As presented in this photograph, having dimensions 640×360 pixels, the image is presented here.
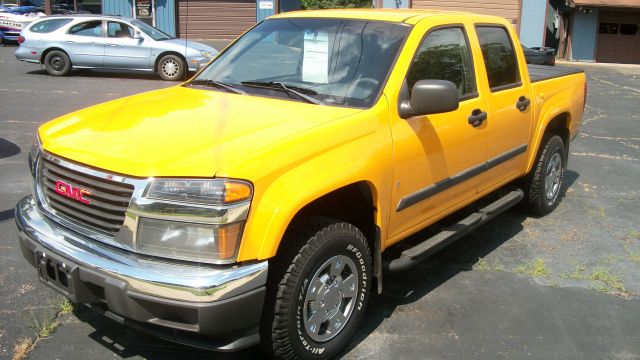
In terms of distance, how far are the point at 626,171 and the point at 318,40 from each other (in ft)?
17.7

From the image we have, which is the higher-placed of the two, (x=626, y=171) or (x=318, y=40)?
(x=318, y=40)

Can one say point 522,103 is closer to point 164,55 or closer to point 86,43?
point 164,55

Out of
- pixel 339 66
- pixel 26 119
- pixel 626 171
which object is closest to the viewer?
pixel 339 66

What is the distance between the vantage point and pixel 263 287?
278 centimetres

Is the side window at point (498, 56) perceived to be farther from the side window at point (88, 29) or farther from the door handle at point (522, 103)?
the side window at point (88, 29)

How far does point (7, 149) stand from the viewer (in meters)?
7.62

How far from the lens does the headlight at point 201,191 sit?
2.70 meters

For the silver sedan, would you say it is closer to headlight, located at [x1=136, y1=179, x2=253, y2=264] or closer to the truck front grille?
the truck front grille

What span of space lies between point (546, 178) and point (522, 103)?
3.92ft

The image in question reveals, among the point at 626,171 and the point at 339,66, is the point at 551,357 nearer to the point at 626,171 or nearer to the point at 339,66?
the point at 339,66

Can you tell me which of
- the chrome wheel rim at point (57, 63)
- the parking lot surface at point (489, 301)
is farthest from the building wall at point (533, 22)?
the parking lot surface at point (489, 301)

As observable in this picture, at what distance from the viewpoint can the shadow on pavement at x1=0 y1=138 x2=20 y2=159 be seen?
7.41 m

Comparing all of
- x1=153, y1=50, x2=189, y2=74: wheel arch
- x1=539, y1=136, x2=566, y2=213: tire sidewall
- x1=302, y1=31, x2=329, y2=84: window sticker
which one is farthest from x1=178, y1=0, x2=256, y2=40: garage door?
x1=302, y1=31, x2=329, y2=84: window sticker

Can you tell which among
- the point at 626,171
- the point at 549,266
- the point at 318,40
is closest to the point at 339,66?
Answer: the point at 318,40
